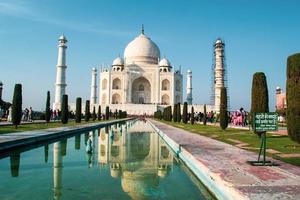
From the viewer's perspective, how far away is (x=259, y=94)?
29.4 ft

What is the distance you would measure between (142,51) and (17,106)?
34724 millimetres

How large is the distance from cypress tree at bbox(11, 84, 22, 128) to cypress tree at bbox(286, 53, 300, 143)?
379 inches

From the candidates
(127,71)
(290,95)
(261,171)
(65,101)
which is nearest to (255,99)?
(290,95)

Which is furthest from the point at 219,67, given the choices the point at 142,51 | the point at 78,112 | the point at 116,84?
the point at 78,112

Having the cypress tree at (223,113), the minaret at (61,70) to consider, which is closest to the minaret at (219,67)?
the minaret at (61,70)

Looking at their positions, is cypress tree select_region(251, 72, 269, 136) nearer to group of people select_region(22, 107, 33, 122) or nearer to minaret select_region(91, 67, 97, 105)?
group of people select_region(22, 107, 33, 122)

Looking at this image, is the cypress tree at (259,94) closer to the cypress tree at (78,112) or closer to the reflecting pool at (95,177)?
the reflecting pool at (95,177)

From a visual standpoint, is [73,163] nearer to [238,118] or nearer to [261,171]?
[261,171]

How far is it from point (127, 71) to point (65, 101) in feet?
89.6

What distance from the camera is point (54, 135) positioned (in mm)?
9969

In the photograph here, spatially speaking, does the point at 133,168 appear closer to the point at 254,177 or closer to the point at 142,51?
the point at 254,177

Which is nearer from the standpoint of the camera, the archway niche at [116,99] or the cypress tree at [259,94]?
the cypress tree at [259,94]

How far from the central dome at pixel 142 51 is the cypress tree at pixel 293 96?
1634 inches

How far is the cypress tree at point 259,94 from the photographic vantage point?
889 cm
